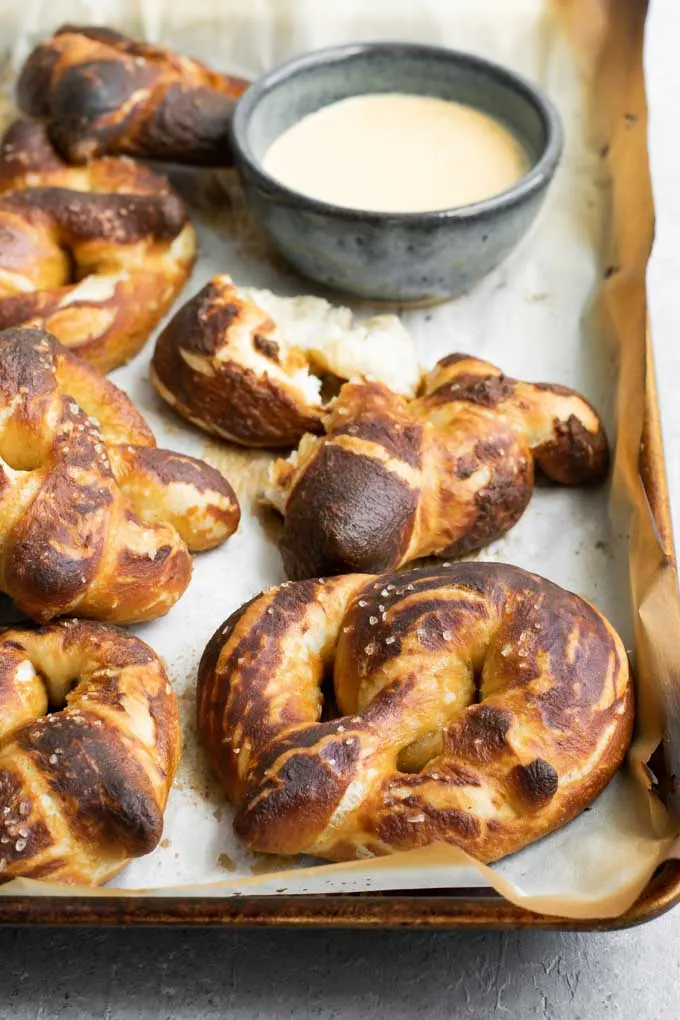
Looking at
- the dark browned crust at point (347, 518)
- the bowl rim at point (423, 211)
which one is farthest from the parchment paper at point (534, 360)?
the bowl rim at point (423, 211)

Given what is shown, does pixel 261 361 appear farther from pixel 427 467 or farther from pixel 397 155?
pixel 397 155

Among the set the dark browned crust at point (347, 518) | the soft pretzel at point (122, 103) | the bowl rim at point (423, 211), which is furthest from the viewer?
the soft pretzel at point (122, 103)

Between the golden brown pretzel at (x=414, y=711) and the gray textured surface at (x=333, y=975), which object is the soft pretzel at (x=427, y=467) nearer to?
the golden brown pretzel at (x=414, y=711)

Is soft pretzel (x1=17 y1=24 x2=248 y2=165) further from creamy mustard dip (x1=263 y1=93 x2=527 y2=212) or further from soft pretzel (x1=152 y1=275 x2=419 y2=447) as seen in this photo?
soft pretzel (x1=152 y1=275 x2=419 y2=447)

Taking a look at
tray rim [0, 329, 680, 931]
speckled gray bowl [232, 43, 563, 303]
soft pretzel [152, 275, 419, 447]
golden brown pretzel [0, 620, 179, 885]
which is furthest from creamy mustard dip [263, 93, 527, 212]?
tray rim [0, 329, 680, 931]

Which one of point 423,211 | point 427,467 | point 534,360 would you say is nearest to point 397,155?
point 423,211
